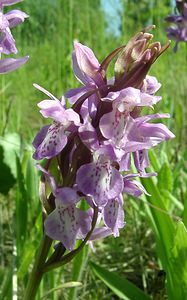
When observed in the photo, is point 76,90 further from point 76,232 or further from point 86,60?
point 76,232

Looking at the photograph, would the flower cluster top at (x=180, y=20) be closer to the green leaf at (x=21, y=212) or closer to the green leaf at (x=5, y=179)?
the green leaf at (x=5, y=179)

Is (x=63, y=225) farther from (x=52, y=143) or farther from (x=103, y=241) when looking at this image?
(x=103, y=241)

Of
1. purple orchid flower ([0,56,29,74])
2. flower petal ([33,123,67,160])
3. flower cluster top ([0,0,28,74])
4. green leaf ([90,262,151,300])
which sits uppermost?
flower cluster top ([0,0,28,74])

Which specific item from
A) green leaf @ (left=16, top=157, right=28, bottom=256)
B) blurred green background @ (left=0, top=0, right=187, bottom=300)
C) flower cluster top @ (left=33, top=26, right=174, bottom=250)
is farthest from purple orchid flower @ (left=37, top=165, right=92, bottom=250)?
green leaf @ (left=16, top=157, right=28, bottom=256)

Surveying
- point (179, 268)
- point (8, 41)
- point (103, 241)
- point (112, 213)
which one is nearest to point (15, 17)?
point (8, 41)

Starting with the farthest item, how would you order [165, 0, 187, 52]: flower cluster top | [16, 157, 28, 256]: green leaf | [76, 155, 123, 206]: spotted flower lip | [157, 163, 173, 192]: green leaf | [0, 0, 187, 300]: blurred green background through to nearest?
[165, 0, 187, 52]: flower cluster top < [157, 163, 173, 192]: green leaf < [16, 157, 28, 256]: green leaf < [0, 0, 187, 300]: blurred green background < [76, 155, 123, 206]: spotted flower lip

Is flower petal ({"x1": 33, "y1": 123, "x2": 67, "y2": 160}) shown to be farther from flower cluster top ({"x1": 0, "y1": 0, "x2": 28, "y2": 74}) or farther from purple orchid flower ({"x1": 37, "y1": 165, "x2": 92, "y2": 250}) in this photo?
flower cluster top ({"x1": 0, "y1": 0, "x2": 28, "y2": 74})

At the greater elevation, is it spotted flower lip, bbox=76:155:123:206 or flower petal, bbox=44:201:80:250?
spotted flower lip, bbox=76:155:123:206
